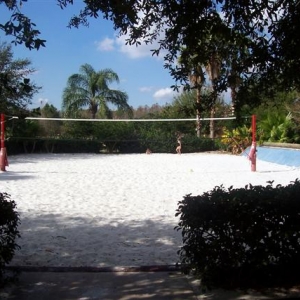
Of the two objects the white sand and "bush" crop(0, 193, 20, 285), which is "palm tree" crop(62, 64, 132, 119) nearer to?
the white sand

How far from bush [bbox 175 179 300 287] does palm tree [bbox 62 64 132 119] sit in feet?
99.3

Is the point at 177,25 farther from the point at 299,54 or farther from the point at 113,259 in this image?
the point at 113,259

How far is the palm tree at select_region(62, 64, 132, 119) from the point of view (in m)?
33.5

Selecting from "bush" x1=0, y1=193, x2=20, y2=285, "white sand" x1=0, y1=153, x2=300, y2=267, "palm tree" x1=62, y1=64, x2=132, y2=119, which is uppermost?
"palm tree" x1=62, y1=64, x2=132, y2=119

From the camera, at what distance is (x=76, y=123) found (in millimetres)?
28750

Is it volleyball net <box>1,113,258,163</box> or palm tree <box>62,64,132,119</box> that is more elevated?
palm tree <box>62,64,132,119</box>

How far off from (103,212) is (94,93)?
1070 inches

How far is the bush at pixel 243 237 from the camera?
351 cm

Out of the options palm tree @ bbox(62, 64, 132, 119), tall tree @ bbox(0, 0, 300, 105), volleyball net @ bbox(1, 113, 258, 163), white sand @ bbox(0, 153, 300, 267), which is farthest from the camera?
palm tree @ bbox(62, 64, 132, 119)

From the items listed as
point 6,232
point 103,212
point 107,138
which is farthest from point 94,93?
point 6,232

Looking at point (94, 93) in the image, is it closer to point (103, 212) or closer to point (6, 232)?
point (103, 212)

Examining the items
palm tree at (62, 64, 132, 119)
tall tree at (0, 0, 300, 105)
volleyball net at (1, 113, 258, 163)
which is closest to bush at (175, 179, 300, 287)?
tall tree at (0, 0, 300, 105)

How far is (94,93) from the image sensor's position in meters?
34.2

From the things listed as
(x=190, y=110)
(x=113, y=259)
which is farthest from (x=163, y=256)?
(x=190, y=110)
